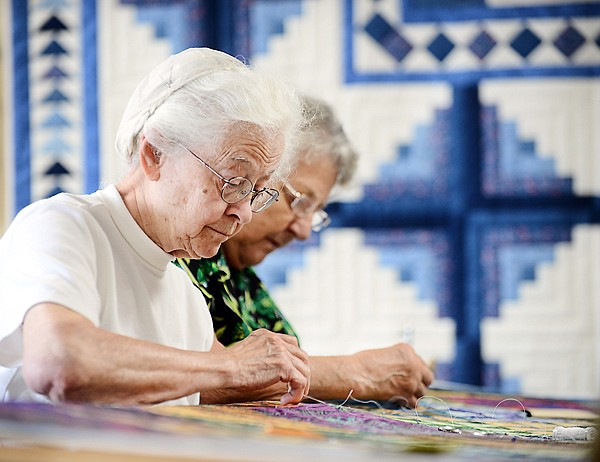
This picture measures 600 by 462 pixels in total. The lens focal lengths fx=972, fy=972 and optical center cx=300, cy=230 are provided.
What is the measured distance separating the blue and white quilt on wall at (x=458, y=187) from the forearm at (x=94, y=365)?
108 inches

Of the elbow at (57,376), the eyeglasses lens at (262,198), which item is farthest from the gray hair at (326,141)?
the elbow at (57,376)

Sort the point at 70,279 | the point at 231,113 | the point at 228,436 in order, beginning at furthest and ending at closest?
1. the point at 231,113
2. the point at 70,279
3. the point at 228,436

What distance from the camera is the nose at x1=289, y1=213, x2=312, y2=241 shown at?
2.68 meters

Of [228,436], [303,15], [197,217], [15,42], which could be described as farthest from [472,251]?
[228,436]

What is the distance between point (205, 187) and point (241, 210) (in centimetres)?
9

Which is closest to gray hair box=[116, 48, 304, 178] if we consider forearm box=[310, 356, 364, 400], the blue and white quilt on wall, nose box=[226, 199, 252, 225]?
nose box=[226, 199, 252, 225]

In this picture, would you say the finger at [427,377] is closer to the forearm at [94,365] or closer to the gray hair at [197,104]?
the gray hair at [197,104]

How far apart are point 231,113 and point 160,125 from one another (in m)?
0.13

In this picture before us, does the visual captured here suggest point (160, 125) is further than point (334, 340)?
No

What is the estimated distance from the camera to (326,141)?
2.68 metres

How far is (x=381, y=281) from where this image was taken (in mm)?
4191

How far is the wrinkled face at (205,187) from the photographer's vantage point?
172 centimetres

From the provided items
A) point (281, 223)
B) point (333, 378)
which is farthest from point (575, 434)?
point (281, 223)

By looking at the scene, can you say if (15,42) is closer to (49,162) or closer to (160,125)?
(49,162)
